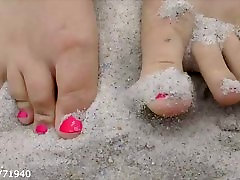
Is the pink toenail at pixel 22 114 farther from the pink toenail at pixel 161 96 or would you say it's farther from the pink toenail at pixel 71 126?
the pink toenail at pixel 161 96

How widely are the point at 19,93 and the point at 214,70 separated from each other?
0.40 metres

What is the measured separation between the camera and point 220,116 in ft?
3.41

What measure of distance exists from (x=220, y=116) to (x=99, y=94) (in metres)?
0.24

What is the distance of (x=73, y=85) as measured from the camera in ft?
3.45

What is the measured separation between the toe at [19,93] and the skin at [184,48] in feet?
0.82

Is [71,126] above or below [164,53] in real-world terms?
below

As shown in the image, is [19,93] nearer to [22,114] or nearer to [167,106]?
[22,114]

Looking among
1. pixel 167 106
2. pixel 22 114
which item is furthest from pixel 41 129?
pixel 167 106

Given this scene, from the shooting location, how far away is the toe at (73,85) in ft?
3.44

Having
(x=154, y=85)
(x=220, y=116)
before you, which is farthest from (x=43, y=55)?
(x=220, y=116)

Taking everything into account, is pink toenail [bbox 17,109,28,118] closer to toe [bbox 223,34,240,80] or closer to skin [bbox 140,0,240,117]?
skin [bbox 140,0,240,117]

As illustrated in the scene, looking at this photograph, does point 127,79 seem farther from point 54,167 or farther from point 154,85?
point 54,167

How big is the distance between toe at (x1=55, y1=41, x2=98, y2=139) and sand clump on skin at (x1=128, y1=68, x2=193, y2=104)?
0.09 metres

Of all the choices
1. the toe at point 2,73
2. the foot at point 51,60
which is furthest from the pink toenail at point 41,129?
the toe at point 2,73
